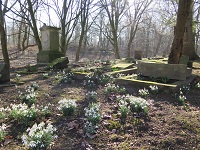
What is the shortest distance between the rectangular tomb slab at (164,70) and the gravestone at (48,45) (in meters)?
6.56

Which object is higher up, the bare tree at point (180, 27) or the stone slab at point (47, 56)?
the bare tree at point (180, 27)

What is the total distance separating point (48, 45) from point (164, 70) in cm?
794

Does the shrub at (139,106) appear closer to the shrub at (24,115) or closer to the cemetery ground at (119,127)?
the cemetery ground at (119,127)

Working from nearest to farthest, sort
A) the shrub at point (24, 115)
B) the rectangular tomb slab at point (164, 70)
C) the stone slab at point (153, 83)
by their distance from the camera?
the shrub at point (24, 115) < the stone slab at point (153, 83) < the rectangular tomb slab at point (164, 70)

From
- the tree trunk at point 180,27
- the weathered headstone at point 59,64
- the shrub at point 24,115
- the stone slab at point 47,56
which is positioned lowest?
the shrub at point 24,115

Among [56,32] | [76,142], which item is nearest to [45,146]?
[76,142]

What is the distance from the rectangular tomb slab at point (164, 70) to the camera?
623 centimetres

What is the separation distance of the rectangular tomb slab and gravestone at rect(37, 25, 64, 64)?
6.56 meters

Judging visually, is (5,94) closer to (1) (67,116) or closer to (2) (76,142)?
(1) (67,116)

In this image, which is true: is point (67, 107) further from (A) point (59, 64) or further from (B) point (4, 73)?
(A) point (59, 64)

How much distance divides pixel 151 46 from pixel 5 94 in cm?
5467

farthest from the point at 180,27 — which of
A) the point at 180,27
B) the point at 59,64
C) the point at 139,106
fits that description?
the point at 59,64

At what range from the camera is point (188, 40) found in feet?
45.1

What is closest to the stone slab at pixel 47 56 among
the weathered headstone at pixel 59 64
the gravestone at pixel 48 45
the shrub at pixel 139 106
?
the gravestone at pixel 48 45
